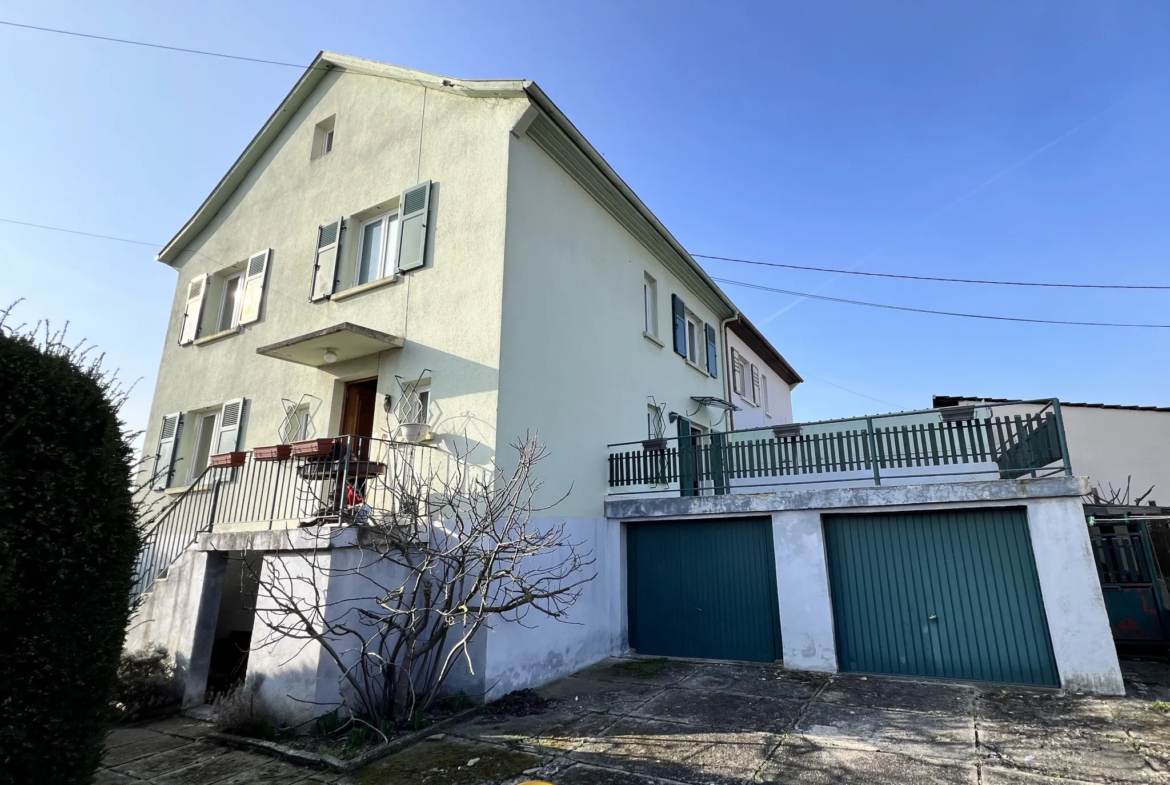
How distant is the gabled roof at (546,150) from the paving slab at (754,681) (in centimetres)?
812

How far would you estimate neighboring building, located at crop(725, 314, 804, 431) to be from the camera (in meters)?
16.6

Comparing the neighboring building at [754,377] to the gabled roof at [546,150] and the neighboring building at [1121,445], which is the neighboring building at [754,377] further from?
the neighboring building at [1121,445]

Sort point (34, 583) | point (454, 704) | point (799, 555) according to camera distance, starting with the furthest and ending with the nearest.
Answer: point (799, 555) → point (454, 704) → point (34, 583)

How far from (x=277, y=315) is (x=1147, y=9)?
14.1 m

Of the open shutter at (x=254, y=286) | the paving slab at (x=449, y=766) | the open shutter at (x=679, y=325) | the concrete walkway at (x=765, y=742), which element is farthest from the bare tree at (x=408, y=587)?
the open shutter at (x=679, y=325)

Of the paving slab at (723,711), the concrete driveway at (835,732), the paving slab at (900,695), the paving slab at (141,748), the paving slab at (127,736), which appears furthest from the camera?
the paving slab at (900,695)

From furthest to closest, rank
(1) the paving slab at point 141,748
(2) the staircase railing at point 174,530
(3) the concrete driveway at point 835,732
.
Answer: (2) the staircase railing at point 174,530 < (1) the paving slab at point 141,748 < (3) the concrete driveway at point 835,732

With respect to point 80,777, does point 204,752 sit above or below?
below

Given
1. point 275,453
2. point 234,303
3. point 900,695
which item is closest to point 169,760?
point 275,453

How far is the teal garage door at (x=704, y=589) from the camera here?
8.55 m

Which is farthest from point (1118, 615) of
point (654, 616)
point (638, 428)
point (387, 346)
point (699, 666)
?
point (387, 346)

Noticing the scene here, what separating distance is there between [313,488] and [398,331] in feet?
8.46

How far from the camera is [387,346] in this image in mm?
8539

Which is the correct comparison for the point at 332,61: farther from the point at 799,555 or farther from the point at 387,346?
the point at 799,555
